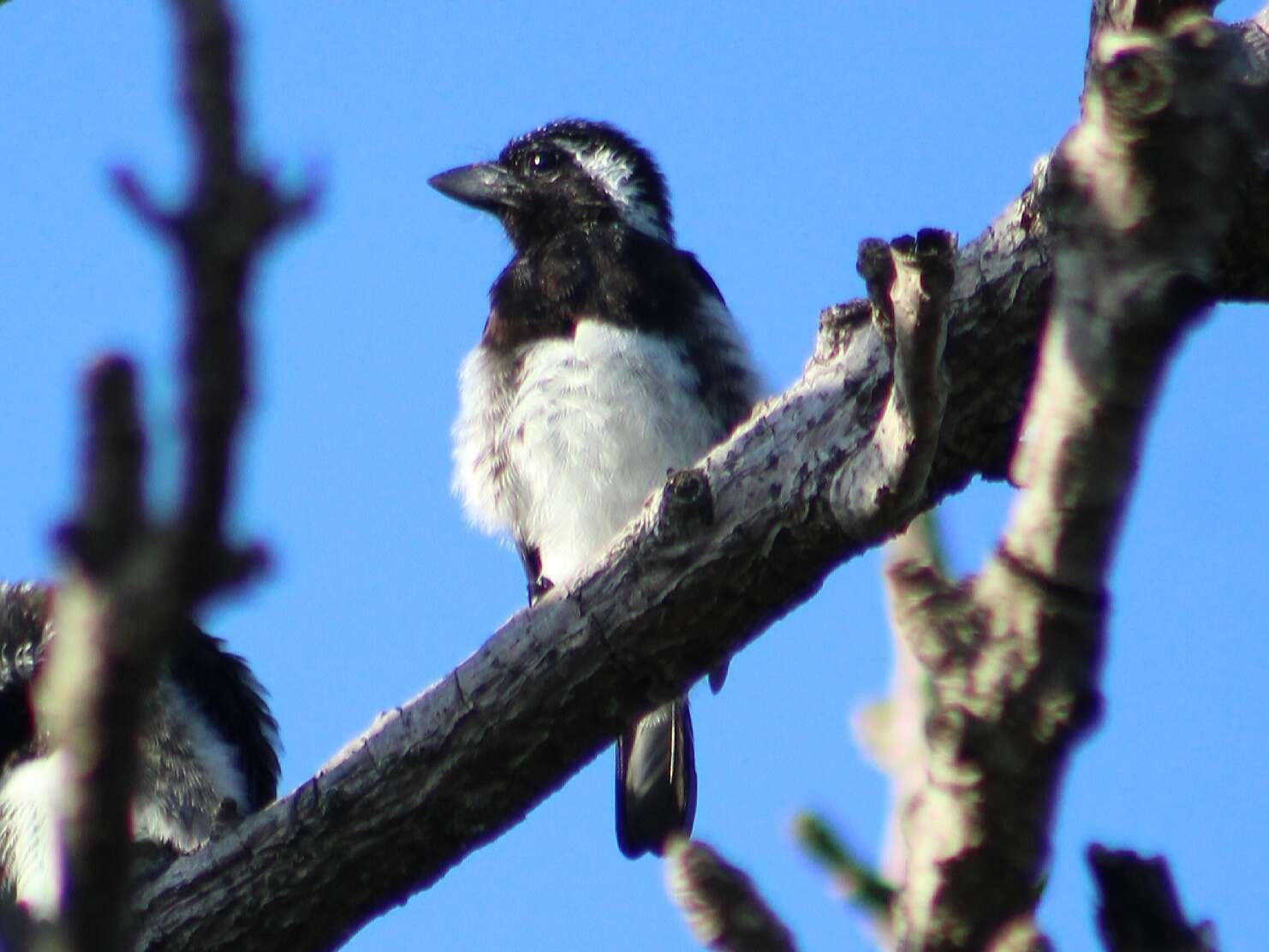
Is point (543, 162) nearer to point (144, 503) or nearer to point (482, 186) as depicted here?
point (482, 186)

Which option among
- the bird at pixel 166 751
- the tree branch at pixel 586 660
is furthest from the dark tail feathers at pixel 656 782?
the tree branch at pixel 586 660

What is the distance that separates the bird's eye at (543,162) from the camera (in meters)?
6.17

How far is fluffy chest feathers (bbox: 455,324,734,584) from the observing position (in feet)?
16.7

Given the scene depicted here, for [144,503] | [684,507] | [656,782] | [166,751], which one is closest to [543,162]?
[656,782]

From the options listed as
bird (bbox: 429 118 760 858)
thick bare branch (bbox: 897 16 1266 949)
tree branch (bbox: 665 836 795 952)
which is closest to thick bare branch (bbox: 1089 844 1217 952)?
thick bare branch (bbox: 897 16 1266 949)

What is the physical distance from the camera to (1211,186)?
1110mm

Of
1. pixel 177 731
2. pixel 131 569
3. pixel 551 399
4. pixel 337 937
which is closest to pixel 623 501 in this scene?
→ pixel 551 399

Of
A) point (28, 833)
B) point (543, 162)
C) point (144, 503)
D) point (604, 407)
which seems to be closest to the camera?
point (144, 503)

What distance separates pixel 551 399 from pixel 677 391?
0.36m

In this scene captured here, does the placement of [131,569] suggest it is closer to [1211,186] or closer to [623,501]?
[1211,186]

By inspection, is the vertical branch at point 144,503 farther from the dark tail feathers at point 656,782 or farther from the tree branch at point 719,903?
the dark tail feathers at point 656,782

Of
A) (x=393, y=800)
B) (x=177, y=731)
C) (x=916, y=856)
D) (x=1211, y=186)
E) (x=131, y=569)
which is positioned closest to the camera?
(x=131, y=569)

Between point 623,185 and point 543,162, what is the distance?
1.18 ft

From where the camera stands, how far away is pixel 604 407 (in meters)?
5.06
